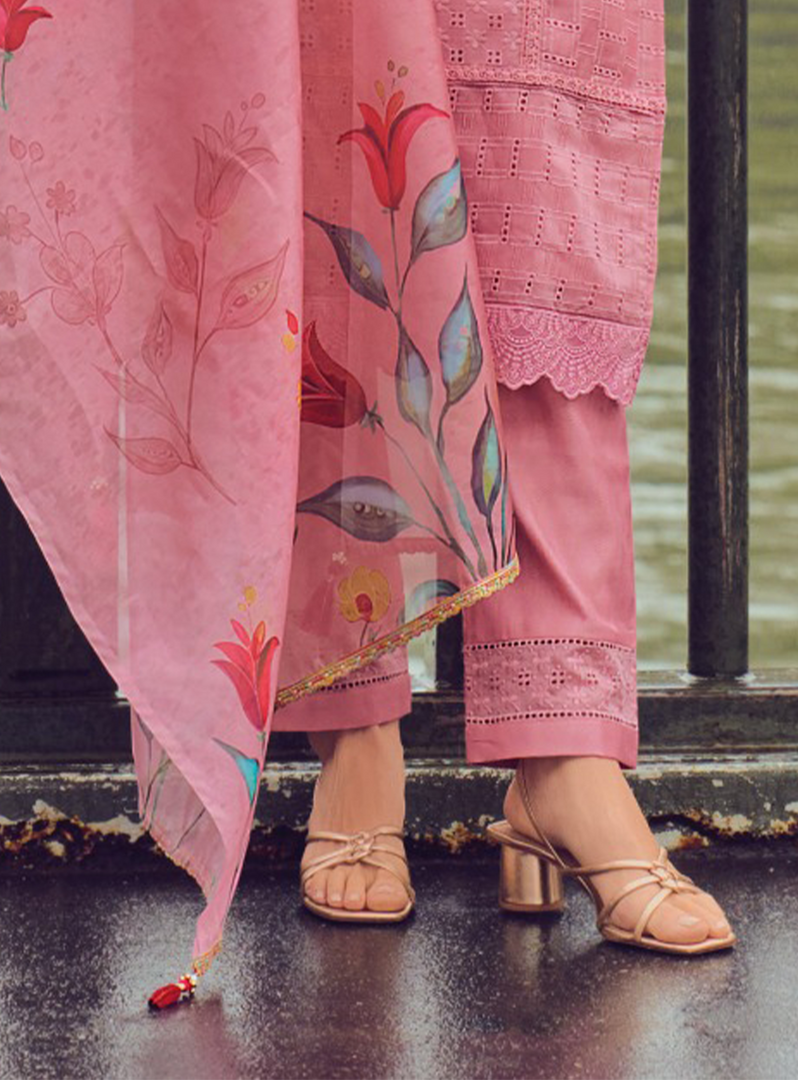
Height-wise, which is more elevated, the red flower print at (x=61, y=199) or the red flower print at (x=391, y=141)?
the red flower print at (x=391, y=141)

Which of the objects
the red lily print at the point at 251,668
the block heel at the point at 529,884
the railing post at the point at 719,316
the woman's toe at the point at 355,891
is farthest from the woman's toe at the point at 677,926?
the railing post at the point at 719,316

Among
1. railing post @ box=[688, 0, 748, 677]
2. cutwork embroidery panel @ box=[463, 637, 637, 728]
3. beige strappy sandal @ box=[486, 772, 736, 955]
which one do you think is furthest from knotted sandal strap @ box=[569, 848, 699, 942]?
railing post @ box=[688, 0, 748, 677]

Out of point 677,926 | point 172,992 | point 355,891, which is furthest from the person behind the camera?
point 355,891

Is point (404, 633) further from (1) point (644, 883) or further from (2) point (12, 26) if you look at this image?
(2) point (12, 26)

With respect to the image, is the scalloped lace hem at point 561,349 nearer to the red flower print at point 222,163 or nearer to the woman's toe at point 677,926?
the red flower print at point 222,163

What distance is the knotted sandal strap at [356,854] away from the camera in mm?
1277

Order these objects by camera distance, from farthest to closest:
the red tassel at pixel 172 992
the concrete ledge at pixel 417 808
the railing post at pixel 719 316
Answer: the railing post at pixel 719 316 < the concrete ledge at pixel 417 808 < the red tassel at pixel 172 992

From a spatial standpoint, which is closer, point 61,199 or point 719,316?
point 61,199

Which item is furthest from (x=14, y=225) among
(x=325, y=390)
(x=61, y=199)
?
(x=325, y=390)

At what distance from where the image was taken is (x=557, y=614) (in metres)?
1.22

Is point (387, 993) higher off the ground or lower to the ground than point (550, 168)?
lower

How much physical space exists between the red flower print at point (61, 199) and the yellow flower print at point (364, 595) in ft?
1.12

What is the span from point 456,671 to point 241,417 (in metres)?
0.59

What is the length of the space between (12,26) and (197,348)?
0.81 feet
